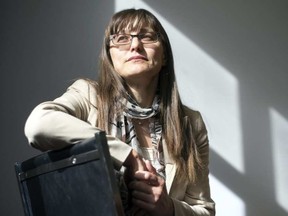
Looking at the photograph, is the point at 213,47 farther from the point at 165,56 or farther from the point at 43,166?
the point at 43,166

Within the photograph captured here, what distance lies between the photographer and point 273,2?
199 cm

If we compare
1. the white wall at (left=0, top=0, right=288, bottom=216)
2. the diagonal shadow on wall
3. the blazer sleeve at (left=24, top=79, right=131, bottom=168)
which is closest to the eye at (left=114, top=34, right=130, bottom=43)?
the blazer sleeve at (left=24, top=79, right=131, bottom=168)

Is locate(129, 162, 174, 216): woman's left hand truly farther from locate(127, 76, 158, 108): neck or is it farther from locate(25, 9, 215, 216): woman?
locate(127, 76, 158, 108): neck

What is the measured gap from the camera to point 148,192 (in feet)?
2.93

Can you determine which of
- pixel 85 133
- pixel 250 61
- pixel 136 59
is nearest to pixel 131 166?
pixel 85 133

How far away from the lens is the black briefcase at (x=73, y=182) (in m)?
0.69

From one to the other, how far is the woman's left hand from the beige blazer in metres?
0.06

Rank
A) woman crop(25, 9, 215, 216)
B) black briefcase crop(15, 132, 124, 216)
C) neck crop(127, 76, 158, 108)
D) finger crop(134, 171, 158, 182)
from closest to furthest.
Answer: black briefcase crop(15, 132, 124, 216), finger crop(134, 171, 158, 182), woman crop(25, 9, 215, 216), neck crop(127, 76, 158, 108)

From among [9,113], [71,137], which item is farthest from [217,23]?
[71,137]

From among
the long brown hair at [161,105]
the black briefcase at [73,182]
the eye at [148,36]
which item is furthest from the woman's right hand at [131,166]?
the eye at [148,36]

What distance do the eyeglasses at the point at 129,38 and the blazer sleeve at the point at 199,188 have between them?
32 centimetres

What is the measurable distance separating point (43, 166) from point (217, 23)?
1.42m

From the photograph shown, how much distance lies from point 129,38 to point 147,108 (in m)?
0.24

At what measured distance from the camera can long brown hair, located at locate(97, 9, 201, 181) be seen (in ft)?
3.83
